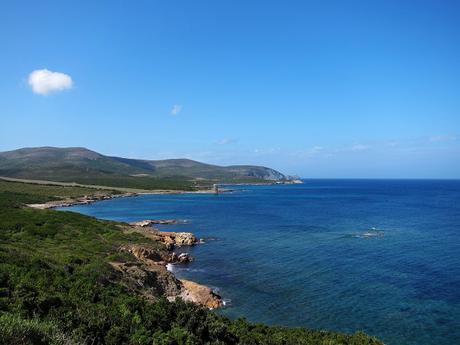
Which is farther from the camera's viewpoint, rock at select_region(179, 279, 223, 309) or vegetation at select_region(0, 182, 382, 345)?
rock at select_region(179, 279, 223, 309)

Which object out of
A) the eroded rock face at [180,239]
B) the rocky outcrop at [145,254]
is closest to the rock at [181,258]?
the rocky outcrop at [145,254]

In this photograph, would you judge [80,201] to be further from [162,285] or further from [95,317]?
[95,317]

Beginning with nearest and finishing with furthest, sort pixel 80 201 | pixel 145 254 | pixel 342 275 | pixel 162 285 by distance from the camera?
pixel 162 285 → pixel 342 275 → pixel 145 254 → pixel 80 201

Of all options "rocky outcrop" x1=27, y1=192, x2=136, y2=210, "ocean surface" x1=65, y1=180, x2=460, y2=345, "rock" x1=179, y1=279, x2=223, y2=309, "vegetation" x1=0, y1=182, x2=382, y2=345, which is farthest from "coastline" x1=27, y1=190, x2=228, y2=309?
"rocky outcrop" x1=27, y1=192, x2=136, y2=210

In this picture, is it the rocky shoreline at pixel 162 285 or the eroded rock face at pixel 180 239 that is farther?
the eroded rock face at pixel 180 239

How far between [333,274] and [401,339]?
649 inches

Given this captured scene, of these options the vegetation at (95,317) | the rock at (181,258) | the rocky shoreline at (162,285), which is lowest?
the rock at (181,258)

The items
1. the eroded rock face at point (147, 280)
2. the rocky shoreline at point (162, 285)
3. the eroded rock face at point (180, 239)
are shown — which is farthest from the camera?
the eroded rock face at point (180, 239)

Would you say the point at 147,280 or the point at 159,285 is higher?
the point at 147,280

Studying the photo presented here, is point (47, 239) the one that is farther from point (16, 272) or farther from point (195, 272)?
point (16, 272)

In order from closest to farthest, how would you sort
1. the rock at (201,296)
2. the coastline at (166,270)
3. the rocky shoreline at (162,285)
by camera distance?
the rocky shoreline at (162,285) → the rock at (201,296) → the coastline at (166,270)

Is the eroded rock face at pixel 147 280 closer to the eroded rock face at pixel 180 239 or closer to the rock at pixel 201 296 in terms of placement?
the rock at pixel 201 296

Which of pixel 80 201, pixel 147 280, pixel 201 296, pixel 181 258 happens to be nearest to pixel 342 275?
pixel 201 296

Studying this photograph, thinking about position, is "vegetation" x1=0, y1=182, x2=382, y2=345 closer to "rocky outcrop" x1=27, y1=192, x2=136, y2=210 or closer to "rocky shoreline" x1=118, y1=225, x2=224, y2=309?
"rocky shoreline" x1=118, y1=225, x2=224, y2=309
